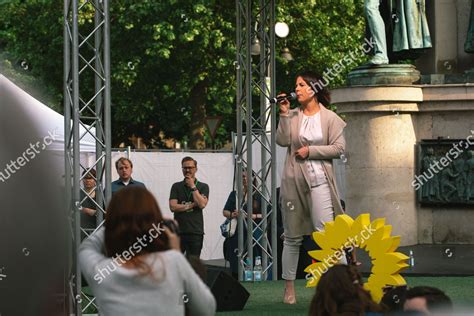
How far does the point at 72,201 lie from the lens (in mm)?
13094

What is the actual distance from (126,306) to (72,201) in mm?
7198

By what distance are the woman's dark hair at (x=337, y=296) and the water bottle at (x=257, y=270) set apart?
11.4 m

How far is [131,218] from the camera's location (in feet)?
19.2

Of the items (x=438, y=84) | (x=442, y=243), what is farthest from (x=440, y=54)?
(x=442, y=243)

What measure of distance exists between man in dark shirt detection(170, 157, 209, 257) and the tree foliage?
2287 cm

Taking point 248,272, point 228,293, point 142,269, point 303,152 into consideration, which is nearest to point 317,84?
Answer: point 303,152

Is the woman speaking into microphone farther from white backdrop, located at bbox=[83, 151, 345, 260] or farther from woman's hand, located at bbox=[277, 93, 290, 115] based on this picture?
white backdrop, located at bbox=[83, 151, 345, 260]

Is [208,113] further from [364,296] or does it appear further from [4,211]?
[364,296]

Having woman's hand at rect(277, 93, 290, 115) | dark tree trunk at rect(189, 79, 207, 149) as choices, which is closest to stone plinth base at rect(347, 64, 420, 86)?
woman's hand at rect(277, 93, 290, 115)

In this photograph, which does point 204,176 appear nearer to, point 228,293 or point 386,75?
point 386,75

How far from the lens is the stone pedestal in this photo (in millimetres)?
17234

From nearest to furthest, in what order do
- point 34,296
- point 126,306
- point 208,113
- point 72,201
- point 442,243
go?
point 126,306, point 34,296, point 72,201, point 442,243, point 208,113

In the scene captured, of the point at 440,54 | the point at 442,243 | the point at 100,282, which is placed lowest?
the point at 442,243

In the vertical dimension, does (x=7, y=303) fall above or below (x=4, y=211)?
below
